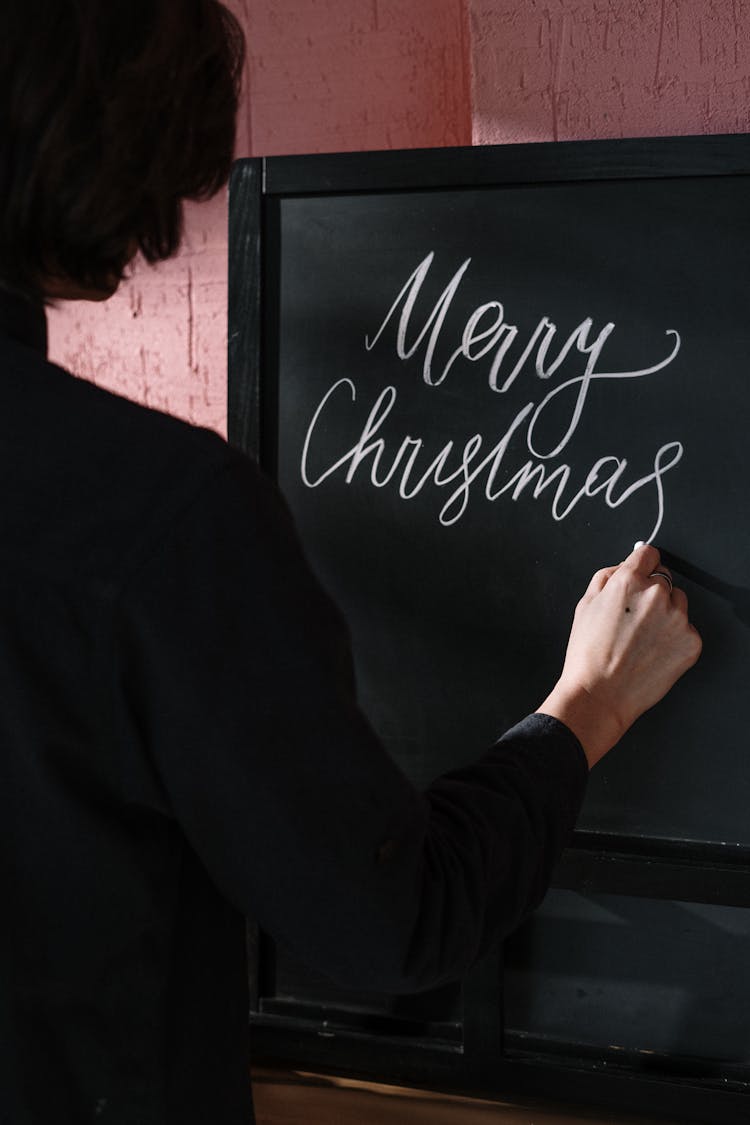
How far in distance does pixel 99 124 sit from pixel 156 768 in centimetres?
31

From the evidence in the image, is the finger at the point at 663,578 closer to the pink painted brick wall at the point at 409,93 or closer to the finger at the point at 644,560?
the finger at the point at 644,560

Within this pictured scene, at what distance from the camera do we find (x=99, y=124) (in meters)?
0.56

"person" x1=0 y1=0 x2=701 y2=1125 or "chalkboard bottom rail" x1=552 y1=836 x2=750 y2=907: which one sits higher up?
"person" x1=0 y1=0 x2=701 y2=1125

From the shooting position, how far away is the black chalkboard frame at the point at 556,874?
37.6 inches

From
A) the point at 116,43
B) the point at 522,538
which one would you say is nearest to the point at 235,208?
the point at 522,538

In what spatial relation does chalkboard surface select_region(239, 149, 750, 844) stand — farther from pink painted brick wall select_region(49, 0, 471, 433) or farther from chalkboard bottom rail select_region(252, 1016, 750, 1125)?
pink painted brick wall select_region(49, 0, 471, 433)

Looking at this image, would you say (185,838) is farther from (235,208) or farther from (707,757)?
(235,208)

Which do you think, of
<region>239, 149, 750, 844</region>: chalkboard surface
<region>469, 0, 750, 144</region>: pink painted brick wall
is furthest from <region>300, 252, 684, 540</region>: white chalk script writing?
<region>469, 0, 750, 144</region>: pink painted brick wall

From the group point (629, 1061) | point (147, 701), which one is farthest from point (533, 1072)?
point (147, 701)

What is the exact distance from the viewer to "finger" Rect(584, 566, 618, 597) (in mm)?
961

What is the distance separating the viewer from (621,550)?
3.21 feet

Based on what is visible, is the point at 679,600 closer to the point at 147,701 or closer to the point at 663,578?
the point at 663,578

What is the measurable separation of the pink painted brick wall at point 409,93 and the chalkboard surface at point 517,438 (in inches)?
6.7

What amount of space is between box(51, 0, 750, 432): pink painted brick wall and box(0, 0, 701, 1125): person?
511 millimetres
